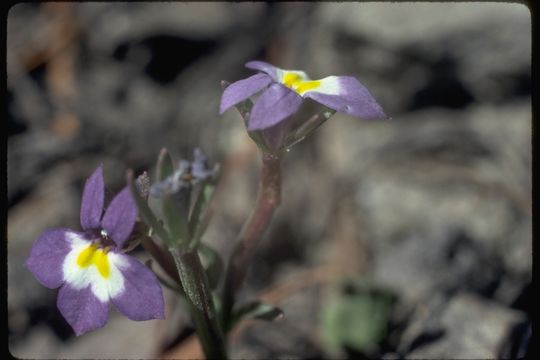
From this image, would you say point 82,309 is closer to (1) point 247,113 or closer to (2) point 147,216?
(2) point 147,216

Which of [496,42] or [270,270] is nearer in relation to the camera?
[270,270]

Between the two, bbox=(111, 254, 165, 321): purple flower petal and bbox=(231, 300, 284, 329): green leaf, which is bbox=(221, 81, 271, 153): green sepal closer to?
bbox=(111, 254, 165, 321): purple flower petal

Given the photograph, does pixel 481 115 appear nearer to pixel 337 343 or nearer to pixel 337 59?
pixel 337 59

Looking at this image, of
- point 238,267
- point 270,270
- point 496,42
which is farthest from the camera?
point 496,42

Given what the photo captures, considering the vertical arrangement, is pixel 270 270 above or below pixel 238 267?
below

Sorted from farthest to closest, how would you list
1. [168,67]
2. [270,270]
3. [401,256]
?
[168,67], [270,270], [401,256]

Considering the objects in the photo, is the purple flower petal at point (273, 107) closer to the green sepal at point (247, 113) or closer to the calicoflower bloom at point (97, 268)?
the green sepal at point (247, 113)

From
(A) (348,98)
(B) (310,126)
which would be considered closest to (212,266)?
(B) (310,126)

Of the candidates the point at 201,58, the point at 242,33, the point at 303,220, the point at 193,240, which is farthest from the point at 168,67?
the point at 193,240
